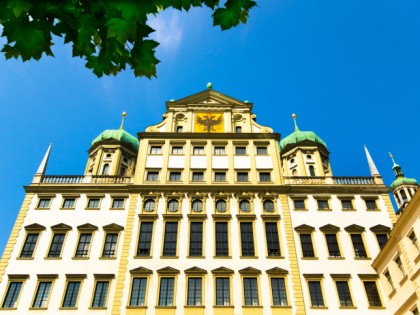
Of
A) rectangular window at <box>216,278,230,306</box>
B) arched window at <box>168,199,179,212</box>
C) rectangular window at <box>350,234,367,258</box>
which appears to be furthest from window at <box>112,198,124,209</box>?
rectangular window at <box>350,234,367,258</box>

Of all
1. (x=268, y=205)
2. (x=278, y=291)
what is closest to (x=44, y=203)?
(x=268, y=205)

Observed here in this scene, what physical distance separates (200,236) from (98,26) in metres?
30.8

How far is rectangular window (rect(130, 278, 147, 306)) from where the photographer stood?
99.1 feet

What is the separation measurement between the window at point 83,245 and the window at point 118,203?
147 inches

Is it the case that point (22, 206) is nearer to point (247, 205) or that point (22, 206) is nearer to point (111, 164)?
point (111, 164)

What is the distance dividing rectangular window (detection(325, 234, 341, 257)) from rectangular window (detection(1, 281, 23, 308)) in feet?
87.8

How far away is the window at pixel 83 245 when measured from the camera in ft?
109

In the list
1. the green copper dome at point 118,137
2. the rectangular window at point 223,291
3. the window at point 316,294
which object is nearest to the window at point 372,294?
the window at point 316,294

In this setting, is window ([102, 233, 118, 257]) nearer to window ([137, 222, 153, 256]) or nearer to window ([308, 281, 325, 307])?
window ([137, 222, 153, 256])

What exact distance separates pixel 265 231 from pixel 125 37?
105 ft

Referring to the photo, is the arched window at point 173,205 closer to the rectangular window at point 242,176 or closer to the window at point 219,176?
the window at point 219,176

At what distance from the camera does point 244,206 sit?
36750 millimetres

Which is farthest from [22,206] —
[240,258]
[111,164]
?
[240,258]

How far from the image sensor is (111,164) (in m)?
52.3
